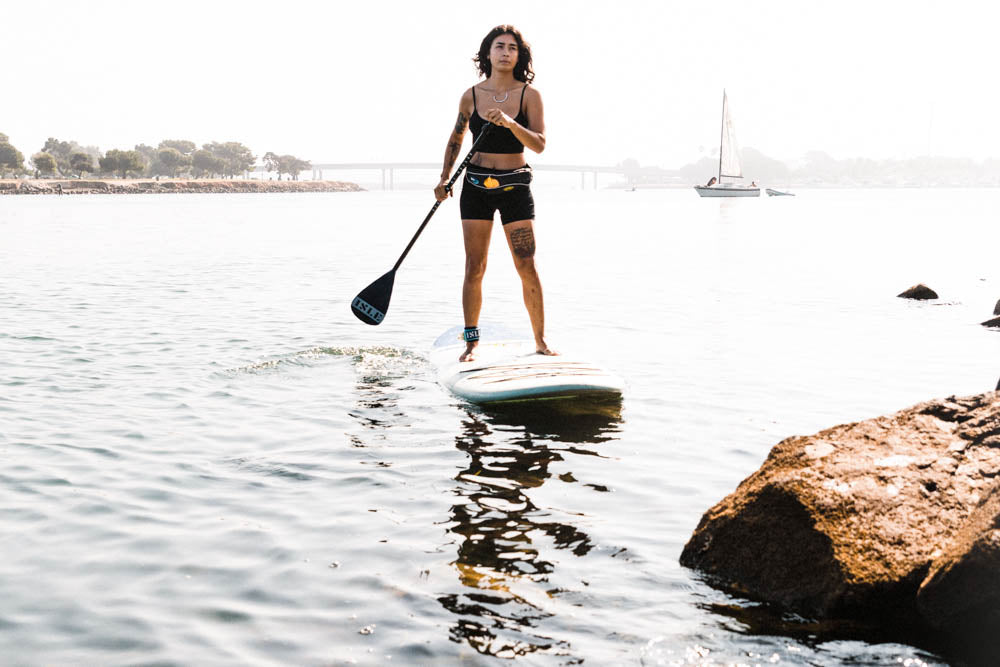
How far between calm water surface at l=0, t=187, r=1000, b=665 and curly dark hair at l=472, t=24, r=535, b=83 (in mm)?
2854

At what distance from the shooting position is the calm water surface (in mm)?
3914

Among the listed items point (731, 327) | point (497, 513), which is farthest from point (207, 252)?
point (497, 513)

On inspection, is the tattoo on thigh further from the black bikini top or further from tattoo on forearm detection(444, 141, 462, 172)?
tattoo on forearm detection(444, 141, 462, 172)

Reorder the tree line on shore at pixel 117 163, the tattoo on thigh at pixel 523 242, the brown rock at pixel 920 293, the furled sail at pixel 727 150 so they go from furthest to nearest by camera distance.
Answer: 1. the tree line on shore at pixel 117 163
2. the furled sail at pixel 727 150
3. the brown rock at pixel 920 293
4. the tattoo on thigh at pixel 523 242

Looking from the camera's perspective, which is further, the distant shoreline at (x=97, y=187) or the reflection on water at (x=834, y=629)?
the distant shoreline at (x=97, y=187)

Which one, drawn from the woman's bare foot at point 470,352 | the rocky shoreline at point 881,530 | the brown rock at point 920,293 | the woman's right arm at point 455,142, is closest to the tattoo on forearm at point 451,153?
the woman's right arm at point 455,142

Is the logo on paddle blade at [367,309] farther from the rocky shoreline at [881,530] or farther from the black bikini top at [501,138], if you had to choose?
the rocky shoreline at [881,530]

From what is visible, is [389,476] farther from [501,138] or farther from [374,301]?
[374,301]

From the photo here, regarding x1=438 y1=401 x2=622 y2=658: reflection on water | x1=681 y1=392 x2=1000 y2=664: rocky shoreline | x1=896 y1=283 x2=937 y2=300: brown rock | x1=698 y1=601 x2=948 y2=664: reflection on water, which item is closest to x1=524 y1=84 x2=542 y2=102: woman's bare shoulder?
x1=438 y1=401 x2=622 y2=658: reflection on water

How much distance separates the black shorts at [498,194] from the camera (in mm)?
8078

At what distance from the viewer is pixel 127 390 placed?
28.7 feet

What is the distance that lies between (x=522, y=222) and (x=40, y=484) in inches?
166

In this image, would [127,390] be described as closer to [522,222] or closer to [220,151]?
[522,222]

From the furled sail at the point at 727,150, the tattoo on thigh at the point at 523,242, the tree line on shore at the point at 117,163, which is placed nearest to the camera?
the tattoo on thigh at the point at 523,242
